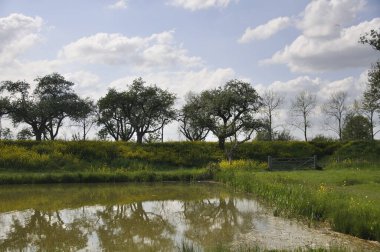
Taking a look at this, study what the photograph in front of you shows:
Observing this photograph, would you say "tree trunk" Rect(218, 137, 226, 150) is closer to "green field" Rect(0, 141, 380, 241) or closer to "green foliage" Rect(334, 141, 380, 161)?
"green field" Rect(0, 141, 380, 241)

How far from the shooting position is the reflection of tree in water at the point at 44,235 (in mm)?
11289

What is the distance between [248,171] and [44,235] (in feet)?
65.9

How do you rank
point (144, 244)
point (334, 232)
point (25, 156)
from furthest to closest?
1. point (25, 156)
2. point (334, 232)
3. point (144, 244)

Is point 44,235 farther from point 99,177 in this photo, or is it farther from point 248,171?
point 248,171

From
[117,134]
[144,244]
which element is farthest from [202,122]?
[144,244]

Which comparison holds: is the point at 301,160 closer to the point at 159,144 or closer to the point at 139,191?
the point at 159,144

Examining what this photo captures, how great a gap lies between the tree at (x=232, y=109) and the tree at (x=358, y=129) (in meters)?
23.0

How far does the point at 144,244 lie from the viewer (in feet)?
37.8

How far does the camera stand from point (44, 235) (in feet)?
42.2

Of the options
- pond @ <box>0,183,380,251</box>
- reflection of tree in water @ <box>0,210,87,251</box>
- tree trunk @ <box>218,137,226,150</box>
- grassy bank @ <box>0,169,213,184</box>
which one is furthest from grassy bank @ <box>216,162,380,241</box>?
tree trunk @ <box>218,137,226,150</box>

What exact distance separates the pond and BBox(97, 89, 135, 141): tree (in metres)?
26.3

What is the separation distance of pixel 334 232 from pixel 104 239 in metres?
6.89

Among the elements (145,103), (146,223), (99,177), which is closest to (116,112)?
(145,103)

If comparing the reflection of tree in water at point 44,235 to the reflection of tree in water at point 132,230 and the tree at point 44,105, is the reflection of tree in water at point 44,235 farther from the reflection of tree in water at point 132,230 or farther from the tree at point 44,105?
the tree at point 44,105
